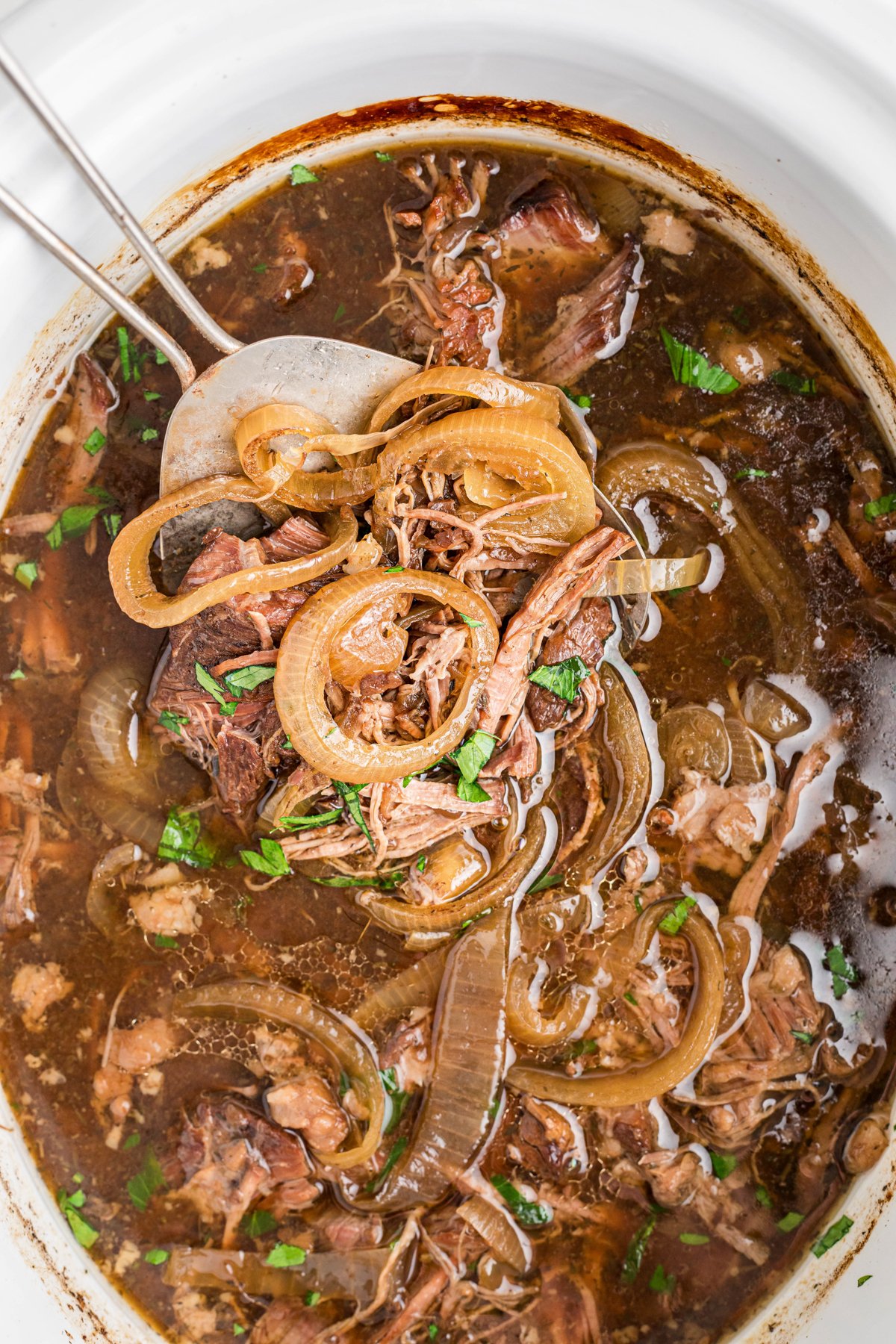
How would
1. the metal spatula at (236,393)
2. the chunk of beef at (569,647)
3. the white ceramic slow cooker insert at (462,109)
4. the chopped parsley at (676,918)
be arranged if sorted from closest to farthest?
1. the white ceramic slow cooker insert at (462,109)
2. the metal spatula at (236,393)
3. the chunk of beef at (569,647)
4. the chopped parsley at (676,918)

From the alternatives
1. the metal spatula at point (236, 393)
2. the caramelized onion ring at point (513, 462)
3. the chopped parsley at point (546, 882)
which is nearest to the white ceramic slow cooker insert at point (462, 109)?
the metal spatula at point (236, 393)

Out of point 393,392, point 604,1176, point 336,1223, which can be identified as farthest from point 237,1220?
point 393,392

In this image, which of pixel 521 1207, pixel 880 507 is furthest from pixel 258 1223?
pixel 880 507

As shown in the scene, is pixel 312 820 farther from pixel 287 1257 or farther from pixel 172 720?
pixel 287 1257

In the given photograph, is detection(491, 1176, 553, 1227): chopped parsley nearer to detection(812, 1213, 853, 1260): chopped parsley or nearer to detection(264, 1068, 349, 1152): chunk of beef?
detection(264, 1068, 349, 1152): chunk of beef

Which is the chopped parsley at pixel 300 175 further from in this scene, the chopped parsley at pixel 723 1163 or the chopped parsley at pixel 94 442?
the chopped parsley at pixel 723 1163

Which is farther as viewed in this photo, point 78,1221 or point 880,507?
point 78,1221
